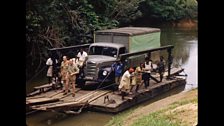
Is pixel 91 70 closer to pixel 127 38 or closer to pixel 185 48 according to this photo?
pixel 127 38

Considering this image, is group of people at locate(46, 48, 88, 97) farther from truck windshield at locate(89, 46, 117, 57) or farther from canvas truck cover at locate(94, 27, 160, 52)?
canvas truck cover at locate(94, 27, 160, 52)

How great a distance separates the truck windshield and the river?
2.51 m

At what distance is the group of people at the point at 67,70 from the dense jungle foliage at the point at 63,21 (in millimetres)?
3398

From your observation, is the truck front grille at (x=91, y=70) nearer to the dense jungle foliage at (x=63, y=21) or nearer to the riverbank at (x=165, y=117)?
the riverbank at (x=165, y=117)

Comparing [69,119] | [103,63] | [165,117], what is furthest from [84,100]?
[165,117]

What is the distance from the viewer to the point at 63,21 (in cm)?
2350

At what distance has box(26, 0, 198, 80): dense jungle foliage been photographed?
66.9ft

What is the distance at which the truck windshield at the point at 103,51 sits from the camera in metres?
17.3

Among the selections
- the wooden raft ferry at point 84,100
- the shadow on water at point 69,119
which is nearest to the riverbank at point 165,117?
the shadow on water at point 69,119

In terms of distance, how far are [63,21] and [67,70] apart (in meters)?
8.73

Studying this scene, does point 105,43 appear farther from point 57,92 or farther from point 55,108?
point 55,108
